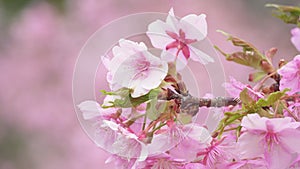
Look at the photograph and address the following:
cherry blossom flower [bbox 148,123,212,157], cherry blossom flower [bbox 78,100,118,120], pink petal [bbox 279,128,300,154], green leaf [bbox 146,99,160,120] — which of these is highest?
cherry blossom flower [bbox 78,100,118,120]

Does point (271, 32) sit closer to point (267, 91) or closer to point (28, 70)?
point (28, 70)

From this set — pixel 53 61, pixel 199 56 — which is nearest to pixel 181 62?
pixel 199 56

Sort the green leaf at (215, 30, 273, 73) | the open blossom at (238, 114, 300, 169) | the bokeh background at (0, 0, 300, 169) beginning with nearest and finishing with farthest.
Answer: the open blossom at (238, 114, 300, 169) < the green leaf at (215, 30, 273, 73) < the bokeh background at (0, 0, 300, 169)

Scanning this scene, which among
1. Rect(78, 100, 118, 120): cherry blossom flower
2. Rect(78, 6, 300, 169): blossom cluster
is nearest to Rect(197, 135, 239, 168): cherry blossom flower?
Rect(78, 6, 300, 169): blossom cluster

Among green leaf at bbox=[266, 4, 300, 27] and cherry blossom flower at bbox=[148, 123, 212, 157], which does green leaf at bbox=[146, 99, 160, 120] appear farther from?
green leaf at bbox=[266, 4, 300, 27]

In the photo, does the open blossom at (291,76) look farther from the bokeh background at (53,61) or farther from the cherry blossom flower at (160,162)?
the bokeh background at (53,61)
